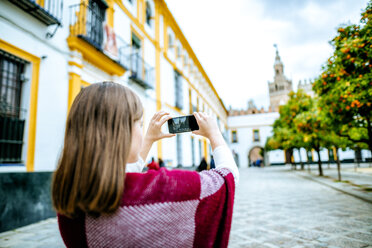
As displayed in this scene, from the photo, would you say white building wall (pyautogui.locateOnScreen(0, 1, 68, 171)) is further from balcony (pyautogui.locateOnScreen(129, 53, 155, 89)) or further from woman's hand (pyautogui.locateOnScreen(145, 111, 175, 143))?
woman's hand (pyautogui.locateOnScreen(145, 111, 175, 143))

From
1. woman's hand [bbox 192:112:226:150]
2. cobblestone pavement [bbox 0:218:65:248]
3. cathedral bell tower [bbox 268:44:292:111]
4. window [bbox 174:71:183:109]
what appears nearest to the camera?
woman's hand [bbox 192:112:226:150]

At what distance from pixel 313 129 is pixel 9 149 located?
11.7 m

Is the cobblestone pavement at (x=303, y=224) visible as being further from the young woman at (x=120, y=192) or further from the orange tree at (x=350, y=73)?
the young woman at (x=120, y=192)

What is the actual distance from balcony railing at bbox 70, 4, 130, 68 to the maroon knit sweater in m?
6.50

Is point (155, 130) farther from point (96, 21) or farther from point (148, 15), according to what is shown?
point (148, 15)

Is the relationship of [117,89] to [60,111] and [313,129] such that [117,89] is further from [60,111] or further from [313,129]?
[313,129]

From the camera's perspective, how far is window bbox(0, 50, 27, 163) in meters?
4.71

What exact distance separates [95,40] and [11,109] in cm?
345

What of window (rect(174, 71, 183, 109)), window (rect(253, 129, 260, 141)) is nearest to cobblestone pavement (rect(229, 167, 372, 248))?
window (rect(174, 71, 183, 109))

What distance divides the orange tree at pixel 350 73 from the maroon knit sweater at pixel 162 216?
565cm

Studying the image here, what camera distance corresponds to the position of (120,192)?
749 mm

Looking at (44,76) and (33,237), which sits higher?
(44,76)

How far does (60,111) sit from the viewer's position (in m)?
6.05

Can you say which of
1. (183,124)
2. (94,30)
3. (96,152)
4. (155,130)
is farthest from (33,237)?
(94,30)
